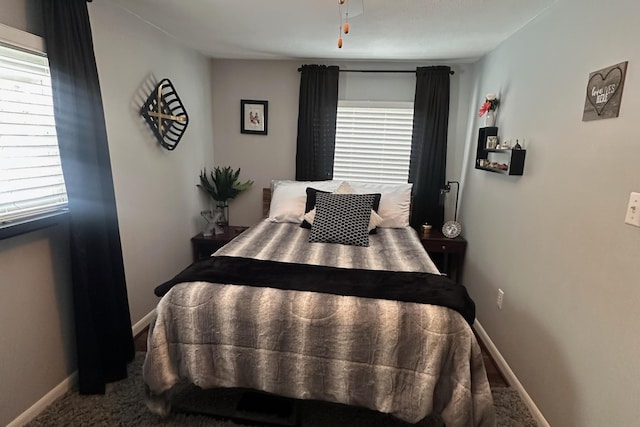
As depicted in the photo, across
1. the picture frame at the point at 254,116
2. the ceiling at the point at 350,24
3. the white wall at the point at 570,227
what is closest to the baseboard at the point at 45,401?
the ceiling at the point at 350,24

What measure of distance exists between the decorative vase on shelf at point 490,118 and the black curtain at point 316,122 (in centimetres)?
140

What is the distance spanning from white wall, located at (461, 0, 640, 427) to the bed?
1.51ft

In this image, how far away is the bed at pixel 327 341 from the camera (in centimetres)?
149

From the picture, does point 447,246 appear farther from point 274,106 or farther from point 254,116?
point 254,116

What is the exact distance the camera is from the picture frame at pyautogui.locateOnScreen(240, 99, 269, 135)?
11.4ft

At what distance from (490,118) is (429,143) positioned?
652 millimetres

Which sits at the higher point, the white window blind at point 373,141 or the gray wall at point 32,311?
the white window blind at point 373,141

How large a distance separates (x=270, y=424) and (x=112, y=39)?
2.48 m

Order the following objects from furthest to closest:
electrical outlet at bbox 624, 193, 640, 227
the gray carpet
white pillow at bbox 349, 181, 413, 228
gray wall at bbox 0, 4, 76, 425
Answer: white pillow at bbox 349, 181, 413, 228, the gray carpet, gray wall at bbox 0, 4, 76, 425, electrical outlet at bbox 624, 193, 640, 227

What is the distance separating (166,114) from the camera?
2.67m

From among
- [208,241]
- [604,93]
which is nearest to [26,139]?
[208,241]

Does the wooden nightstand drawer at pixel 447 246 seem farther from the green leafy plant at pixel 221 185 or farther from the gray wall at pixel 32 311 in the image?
the gray wall at pixel 32 311

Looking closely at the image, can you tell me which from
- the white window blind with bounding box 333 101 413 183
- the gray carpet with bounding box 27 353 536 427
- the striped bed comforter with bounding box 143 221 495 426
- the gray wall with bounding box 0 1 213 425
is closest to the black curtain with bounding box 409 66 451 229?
the white window blind with bounding box 333 101 413 183

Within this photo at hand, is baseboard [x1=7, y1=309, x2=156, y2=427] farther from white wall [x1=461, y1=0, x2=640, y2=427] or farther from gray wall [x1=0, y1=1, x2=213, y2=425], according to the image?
white wall [x1=461, y1=0, x2=640, y2=427]
